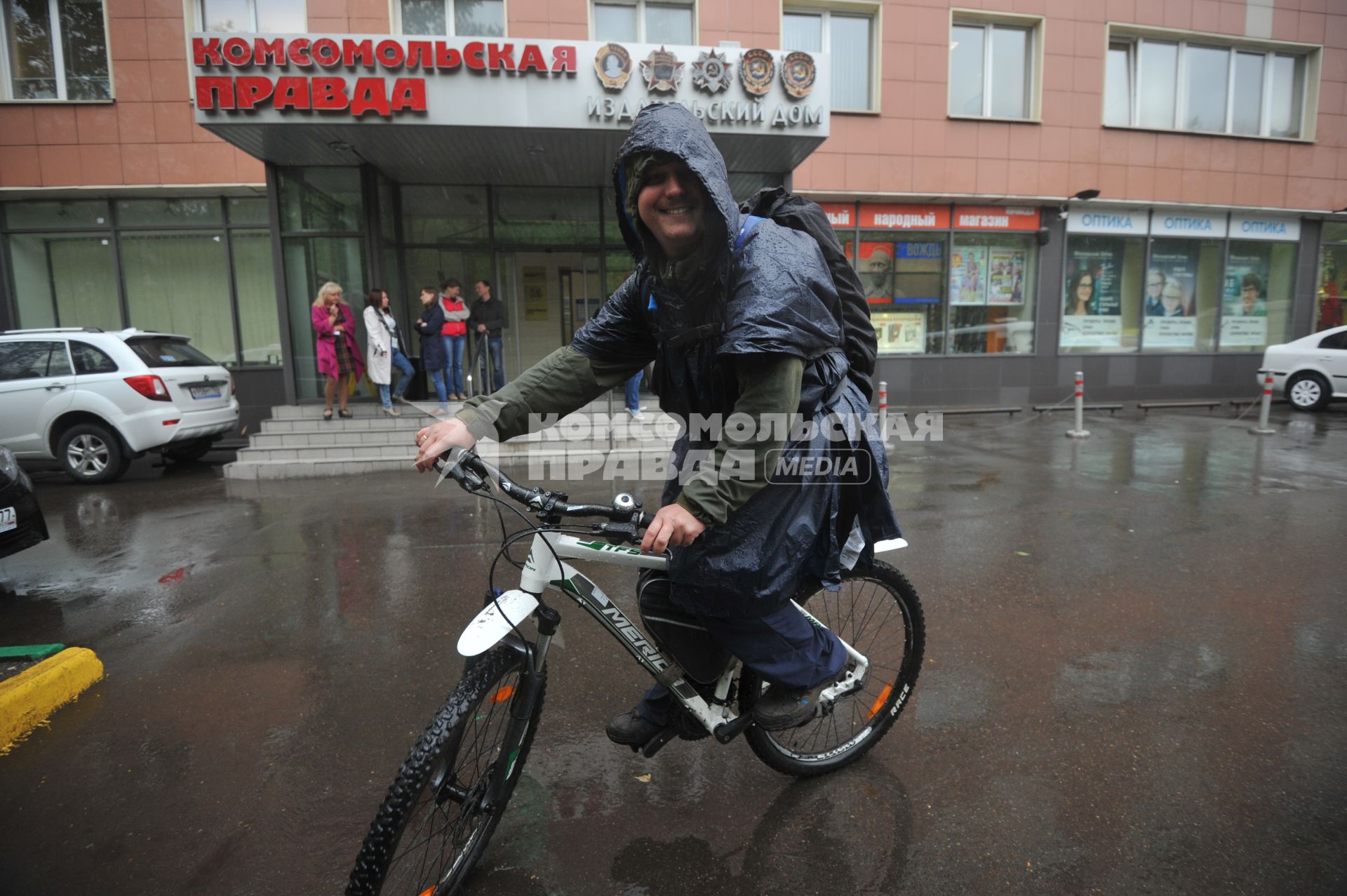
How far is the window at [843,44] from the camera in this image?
13.8m

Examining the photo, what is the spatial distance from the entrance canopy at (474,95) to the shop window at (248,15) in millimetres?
3702

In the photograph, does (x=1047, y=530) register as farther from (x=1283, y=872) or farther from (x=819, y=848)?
(x=819, y=848)

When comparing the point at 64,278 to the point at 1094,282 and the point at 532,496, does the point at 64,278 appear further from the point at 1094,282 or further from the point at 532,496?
the point at 1094,282

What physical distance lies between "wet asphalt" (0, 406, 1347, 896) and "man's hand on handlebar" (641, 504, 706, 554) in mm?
1126

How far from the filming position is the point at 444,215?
41.7 feet

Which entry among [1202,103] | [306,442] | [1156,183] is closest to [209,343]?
[306,442]

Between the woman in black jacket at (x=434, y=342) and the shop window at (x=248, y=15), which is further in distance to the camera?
the shop window at (x=248, y=15)

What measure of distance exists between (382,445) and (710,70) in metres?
6.55

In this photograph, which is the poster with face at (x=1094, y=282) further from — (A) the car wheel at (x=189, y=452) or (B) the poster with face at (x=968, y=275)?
(A) the car wheel at (x=189, y=452)

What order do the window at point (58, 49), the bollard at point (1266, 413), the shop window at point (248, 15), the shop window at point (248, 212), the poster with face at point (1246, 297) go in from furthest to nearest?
the poster with face at point (1246, 297) < the shop window at point (248, 212) < the window at point (58, 49) < the shop window at point (248, 15) < the bollard at point (1266, 413)

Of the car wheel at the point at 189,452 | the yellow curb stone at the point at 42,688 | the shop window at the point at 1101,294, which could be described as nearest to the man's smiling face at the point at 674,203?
the yellow curb stone at the point at 42,688

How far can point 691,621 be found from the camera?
2.25m

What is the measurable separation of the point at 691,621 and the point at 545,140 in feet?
30.9

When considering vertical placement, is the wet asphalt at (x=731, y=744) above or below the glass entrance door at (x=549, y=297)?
below
